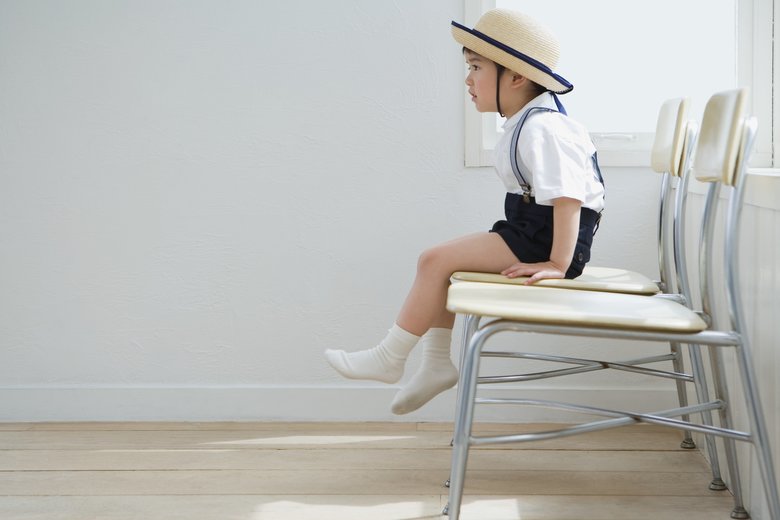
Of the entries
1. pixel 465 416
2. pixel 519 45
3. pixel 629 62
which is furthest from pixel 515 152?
pixel 629 62

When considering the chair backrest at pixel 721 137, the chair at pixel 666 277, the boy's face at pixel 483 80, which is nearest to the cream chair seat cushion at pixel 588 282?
the chair at pixel 666 277

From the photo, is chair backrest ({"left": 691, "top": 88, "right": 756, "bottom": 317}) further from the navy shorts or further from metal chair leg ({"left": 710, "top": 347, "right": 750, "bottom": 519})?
the navy shorts

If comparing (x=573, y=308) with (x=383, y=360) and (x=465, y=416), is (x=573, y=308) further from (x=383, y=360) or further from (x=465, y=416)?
(x=383, y=360)

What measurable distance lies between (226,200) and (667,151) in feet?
3.64

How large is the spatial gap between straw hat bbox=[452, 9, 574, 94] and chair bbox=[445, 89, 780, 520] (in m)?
0.35

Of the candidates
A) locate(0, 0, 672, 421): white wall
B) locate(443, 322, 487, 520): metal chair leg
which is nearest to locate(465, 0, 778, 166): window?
locate(0, 0, 672, 421): white wall

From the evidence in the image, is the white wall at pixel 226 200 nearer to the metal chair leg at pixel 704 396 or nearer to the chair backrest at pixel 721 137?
the metal chair leg at pixel 704 396

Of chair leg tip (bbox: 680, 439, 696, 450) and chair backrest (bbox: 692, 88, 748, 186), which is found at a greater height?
chair backrest (bbox: 692, 88, 748, 186)

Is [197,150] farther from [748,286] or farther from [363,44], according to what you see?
[748,286]

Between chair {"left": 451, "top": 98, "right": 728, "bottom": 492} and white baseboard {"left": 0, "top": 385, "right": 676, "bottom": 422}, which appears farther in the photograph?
white baseboard {"left": 0, "top": 385, "right": 676, "bottom": 422}

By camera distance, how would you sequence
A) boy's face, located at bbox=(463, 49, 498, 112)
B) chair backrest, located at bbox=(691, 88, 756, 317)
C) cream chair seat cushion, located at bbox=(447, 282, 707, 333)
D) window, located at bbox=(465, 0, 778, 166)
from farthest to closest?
window, located at bbox=(465, 0, 778, 166) → boy's face, located at bbox=(463, 49, 498, 112) → chair backrest, located at bbox=(691, 88, 756, 317) → cream chair seat cushion, located at bbox=(447, 282, 707, 333)

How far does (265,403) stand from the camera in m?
2.40

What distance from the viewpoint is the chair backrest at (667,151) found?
186 cm

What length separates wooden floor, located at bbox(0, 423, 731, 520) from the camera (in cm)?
177
